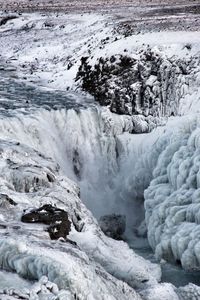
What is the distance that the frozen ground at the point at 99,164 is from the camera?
7.68 meters

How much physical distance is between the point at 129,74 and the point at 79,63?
14.7ft

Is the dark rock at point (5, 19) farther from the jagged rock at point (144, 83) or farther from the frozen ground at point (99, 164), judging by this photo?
the jagged rock at point (144, 83)

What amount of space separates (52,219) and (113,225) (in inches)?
162

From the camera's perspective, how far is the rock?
12.9 m

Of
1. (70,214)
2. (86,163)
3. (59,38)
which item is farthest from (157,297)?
(59,38)

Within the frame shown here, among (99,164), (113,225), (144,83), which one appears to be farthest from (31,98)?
(113,225)

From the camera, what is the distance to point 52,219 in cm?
923

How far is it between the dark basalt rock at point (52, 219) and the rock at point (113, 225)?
11.3ft

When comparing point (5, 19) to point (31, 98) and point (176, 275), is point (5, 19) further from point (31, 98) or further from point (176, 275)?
point (176, 275)

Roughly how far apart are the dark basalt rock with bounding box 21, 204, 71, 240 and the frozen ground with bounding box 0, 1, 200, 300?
134mm

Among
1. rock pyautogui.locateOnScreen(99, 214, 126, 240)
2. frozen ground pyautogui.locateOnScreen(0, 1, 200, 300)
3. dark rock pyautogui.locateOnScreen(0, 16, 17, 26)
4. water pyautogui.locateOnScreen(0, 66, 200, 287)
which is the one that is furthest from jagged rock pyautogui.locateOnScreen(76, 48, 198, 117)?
dark rock pyautogui.locateOnScreen(0, 16, 17, 26)

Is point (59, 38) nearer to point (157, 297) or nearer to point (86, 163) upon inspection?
point (86, 163)

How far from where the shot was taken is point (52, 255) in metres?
7.54

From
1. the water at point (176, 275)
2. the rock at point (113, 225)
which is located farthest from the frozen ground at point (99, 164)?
the rock at point (113, 225)
